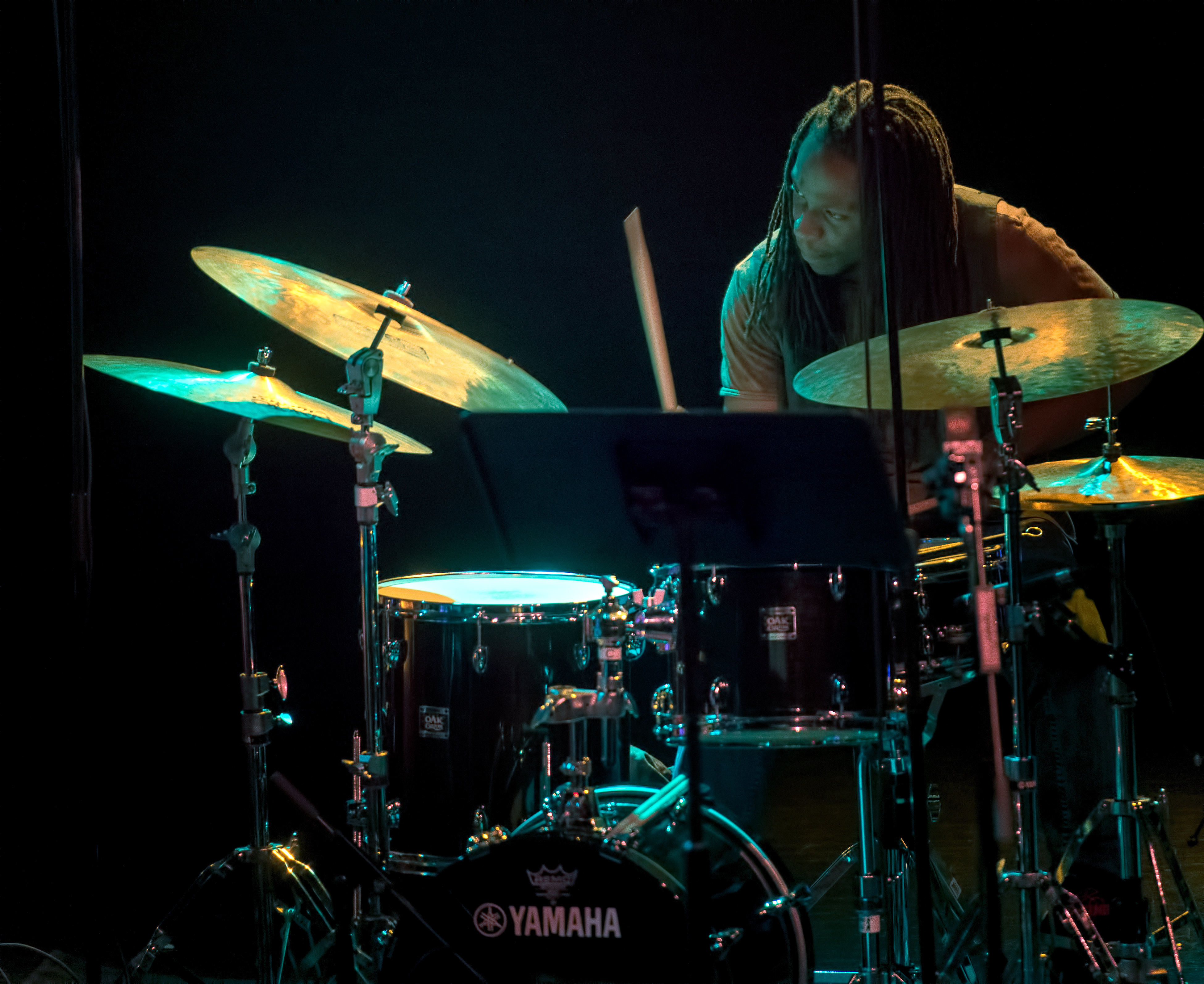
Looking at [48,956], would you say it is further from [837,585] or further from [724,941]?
[837,585]

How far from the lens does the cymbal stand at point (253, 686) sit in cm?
209

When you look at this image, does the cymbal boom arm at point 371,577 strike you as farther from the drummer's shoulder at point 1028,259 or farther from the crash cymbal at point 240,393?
the drummer's shoulder at point 1028,259

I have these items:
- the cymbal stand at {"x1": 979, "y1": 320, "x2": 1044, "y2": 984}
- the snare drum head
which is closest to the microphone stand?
the cymbal stand at {"x1": 979, "y1": 320, "x2": 1044, "y2": 984}

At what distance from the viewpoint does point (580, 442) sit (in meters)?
1.33

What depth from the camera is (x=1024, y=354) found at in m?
1.87

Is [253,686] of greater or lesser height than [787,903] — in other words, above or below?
above

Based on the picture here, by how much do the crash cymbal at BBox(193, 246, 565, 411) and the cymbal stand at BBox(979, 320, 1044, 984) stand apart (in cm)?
79

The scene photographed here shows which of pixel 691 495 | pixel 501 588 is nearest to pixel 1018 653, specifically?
pixel 691 495

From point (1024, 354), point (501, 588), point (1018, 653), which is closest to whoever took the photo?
point (1018, 653)

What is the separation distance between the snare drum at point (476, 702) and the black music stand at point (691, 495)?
0.53 metres

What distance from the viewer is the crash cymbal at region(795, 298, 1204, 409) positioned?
1.71 m

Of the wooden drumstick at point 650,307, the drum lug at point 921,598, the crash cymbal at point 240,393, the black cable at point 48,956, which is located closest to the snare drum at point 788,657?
the drum lug at point 921,598

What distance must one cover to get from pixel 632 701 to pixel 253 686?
77 centimetres

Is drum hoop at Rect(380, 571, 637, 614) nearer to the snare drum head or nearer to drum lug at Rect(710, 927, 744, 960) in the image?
the snare drum head
